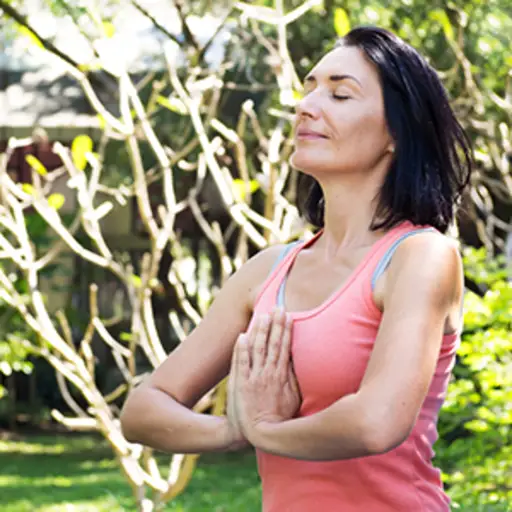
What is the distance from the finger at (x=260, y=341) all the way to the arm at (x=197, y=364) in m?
0.19

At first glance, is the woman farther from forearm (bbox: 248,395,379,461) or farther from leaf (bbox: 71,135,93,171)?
leaf (bbox: 71,135,93,171)

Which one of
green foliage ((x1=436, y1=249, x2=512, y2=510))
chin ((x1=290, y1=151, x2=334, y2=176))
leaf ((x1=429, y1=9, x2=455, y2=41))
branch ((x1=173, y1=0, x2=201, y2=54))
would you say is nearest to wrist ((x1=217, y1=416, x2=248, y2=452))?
chin ((x1=290, y1=151, x2=334, y2=176))

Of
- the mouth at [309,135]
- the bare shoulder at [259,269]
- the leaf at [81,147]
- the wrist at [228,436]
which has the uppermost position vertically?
the mouth at [309,135]

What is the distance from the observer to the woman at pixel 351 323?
179 centimetres

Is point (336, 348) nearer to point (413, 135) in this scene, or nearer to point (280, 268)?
point (280, 268)

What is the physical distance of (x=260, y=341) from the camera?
1.91 m

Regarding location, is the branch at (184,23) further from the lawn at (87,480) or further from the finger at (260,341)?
the lawn at (87,480)

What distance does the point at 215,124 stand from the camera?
4668mm

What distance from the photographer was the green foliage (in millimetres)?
4508

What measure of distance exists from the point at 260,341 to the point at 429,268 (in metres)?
0.29

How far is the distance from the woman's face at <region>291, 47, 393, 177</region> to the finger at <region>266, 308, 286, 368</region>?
253 millimetres

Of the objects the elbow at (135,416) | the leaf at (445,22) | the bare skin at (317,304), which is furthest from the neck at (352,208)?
the leaf at (445,22)

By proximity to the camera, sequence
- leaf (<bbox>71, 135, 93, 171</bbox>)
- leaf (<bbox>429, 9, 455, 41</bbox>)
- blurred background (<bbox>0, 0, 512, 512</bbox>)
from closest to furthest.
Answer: leaf (<bbox>71, 135, 93, 171</bbox>), blurred background (<bbox>0, 0, 512, 512</bbox>), leaf (<bbox>429, 9, 455, 41</bbox>)

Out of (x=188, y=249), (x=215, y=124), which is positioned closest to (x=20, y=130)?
Answer: (x=188, y=249)
